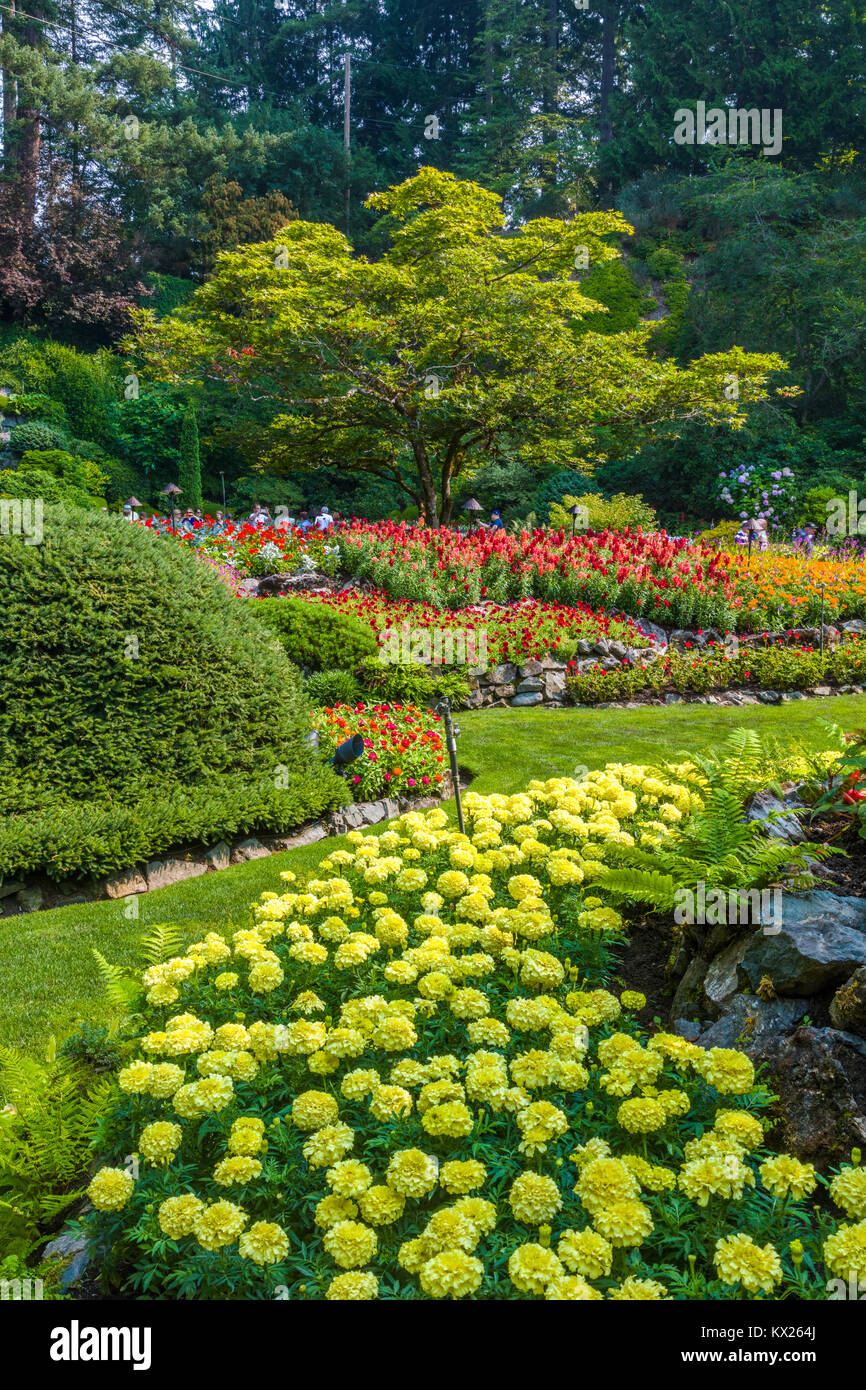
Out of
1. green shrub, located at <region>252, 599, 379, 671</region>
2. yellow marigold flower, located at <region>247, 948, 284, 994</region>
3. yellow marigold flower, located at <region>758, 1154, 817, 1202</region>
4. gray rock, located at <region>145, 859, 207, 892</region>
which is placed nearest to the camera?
yellow marigold flower, located at <region>758, 1154, 817, 1202</region>

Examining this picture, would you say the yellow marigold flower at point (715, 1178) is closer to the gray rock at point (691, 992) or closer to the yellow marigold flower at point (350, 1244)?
the yellow marigold flower at point (350, 1244)

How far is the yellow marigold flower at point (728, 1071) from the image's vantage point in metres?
2.07

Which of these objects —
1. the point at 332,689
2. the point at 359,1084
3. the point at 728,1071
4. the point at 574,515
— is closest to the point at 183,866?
the point at 332,689

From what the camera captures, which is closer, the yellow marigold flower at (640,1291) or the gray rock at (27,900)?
the yellow marigold flower at (640,1291)

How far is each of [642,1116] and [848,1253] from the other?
0.50 m

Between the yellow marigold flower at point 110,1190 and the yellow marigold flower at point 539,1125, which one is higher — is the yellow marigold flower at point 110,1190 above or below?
below

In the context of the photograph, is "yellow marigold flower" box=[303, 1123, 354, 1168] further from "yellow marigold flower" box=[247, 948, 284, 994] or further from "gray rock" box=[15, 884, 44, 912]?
"gray rock" box=[15, 884, 44, 912]

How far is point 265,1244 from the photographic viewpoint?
174 centimetres

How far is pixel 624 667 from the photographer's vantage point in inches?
364

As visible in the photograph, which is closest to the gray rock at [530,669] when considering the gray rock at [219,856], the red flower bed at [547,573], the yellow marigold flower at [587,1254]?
the red flower bed at [547,573]

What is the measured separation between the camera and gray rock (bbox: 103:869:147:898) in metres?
4.82

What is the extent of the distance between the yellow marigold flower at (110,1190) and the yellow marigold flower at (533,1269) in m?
0.99

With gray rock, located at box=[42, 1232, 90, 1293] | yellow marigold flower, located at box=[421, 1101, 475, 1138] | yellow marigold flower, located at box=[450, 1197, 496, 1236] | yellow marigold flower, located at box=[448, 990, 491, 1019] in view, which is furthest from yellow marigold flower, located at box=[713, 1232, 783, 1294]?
gray rock, located at box=[42, 1232, 90, 1293]

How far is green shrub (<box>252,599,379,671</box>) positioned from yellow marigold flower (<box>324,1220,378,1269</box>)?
604 centimetres
